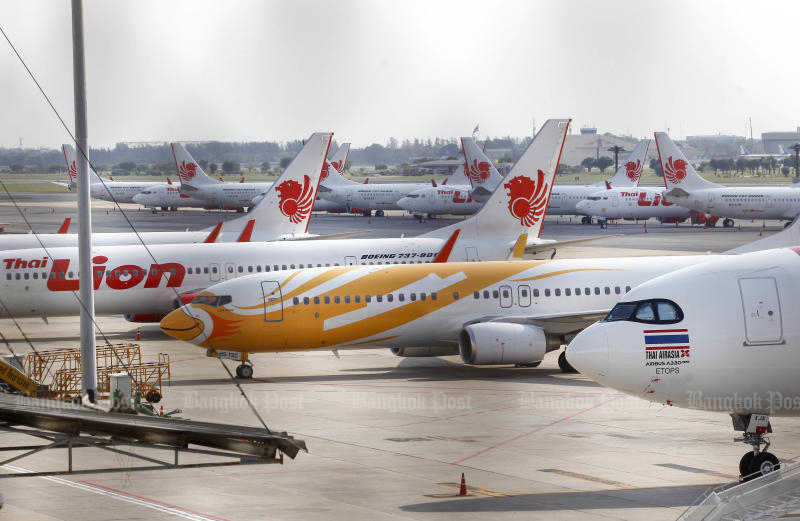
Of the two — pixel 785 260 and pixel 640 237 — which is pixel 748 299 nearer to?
pixel 785 260

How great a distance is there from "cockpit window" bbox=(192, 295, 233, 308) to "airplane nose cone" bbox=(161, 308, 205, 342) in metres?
0.63

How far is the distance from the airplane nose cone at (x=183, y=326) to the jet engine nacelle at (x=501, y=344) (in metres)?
8.71

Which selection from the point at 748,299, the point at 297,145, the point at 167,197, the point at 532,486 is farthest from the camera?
the point at 297,145

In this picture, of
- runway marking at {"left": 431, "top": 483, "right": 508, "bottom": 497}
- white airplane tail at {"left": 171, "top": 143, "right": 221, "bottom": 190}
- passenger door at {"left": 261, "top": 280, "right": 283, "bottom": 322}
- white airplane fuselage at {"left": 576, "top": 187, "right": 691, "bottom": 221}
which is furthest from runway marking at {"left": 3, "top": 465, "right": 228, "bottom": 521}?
white airplane tail at {"left": 171, "top": 143, "right": 221, "bottom": 190}

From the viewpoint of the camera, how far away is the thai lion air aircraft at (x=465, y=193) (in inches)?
5157

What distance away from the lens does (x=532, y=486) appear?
2316 centimetres

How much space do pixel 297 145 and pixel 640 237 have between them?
99.0 m

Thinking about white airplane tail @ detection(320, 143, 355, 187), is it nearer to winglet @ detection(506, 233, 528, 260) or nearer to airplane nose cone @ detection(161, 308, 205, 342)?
winglet @ detection(506, 233, 528, 260)

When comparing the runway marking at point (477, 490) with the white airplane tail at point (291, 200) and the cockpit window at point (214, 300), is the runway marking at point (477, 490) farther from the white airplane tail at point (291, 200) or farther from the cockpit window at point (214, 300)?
the white airplane tail at point (291, 200)

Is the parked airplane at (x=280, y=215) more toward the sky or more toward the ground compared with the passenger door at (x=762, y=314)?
more toward the sky

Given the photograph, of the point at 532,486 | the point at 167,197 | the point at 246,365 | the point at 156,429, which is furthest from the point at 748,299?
the point at 167,197

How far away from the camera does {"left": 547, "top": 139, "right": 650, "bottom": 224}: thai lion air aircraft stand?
5354 inches

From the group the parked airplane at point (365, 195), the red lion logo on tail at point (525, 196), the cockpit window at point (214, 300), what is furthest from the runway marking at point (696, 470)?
the parked airplane at point (365, 195)

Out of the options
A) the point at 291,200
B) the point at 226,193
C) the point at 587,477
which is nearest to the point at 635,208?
the point at 226,193
